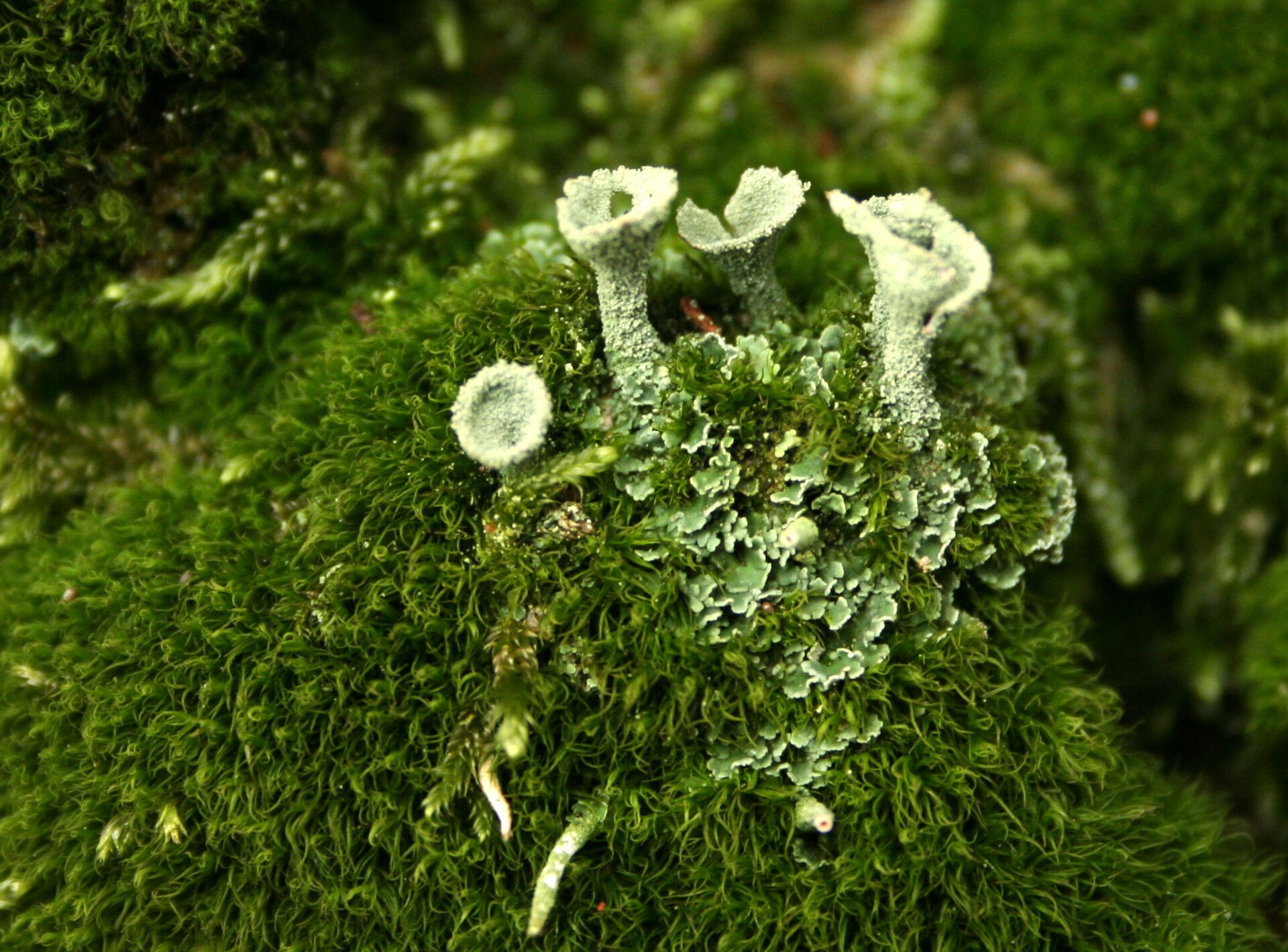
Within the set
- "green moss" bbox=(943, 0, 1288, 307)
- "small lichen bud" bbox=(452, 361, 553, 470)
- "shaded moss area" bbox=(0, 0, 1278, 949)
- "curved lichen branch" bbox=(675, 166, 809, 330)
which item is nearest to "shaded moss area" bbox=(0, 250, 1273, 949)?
"shaded moss area" bbox=(0, 0, 1278, 949)

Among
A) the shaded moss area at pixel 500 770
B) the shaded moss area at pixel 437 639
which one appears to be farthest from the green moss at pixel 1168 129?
the shaded moss area at pixel 500 770

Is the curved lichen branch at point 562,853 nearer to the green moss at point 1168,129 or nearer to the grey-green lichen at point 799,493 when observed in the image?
the grey-green lichen at point 799,493

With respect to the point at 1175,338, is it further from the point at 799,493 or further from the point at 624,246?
the point at 624,246

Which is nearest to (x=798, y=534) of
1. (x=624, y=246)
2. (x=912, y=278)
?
(x=912, y=278)

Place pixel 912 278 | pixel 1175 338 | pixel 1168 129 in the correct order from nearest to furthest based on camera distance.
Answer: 1. pixel 912 278
2. pixel 1168 129
3. pixel 1175 338

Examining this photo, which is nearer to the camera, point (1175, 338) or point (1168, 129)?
point (1168, 129)

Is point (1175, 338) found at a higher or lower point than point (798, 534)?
lower

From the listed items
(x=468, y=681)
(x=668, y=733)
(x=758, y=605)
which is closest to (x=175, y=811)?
(x=468, y=681)
